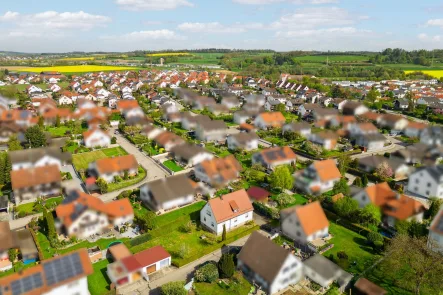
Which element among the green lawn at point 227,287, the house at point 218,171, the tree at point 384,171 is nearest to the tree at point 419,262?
the green lawn at point 227,287

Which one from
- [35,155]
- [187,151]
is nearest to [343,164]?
[187,151]

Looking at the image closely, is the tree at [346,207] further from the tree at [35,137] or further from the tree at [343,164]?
the tree at [35,137]

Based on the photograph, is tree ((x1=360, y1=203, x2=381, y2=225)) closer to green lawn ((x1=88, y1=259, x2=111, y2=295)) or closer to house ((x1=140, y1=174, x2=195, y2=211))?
house ((x1=140, y1=174, x2=195, y2=211))

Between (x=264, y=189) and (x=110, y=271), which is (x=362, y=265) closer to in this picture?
(x=264, y=189)

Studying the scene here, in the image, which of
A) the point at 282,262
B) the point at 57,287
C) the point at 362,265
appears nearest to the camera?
the point at 57,287

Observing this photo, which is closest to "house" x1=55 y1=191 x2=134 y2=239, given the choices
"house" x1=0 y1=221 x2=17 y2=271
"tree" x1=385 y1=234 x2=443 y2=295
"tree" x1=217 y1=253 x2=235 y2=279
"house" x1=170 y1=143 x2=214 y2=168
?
"house" x1=0 y1=221 x2=17 y2=271

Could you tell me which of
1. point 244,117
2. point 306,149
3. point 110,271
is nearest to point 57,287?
point 110,271
